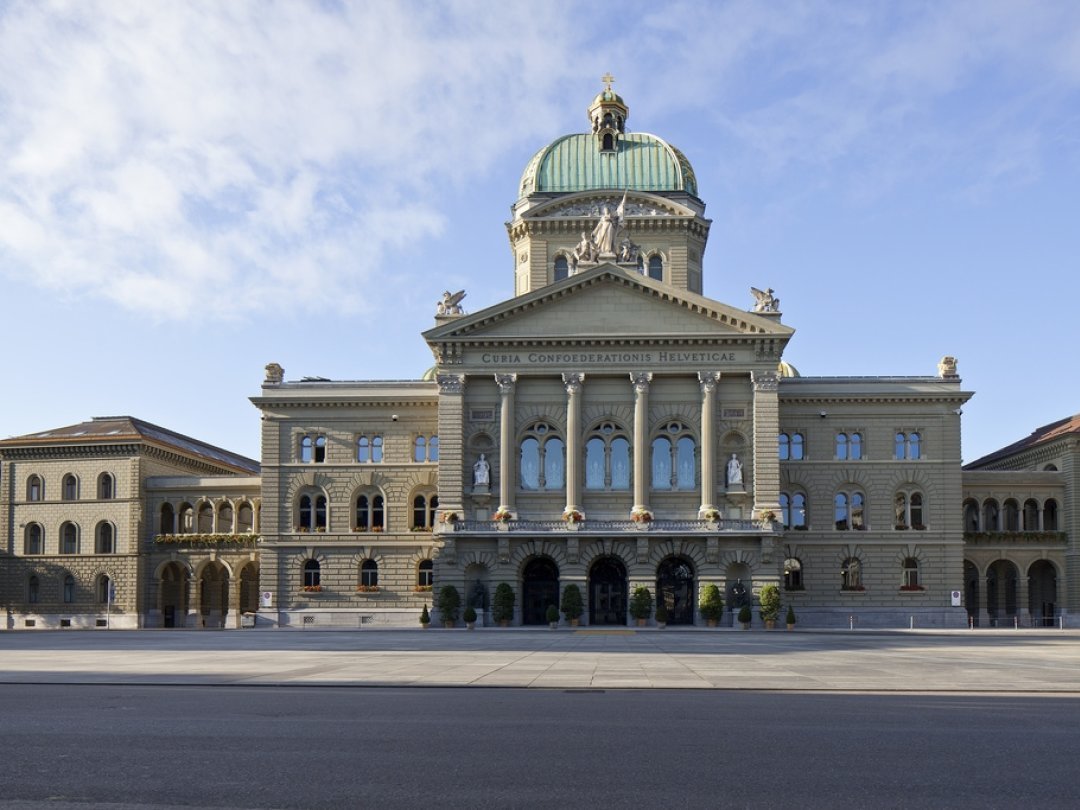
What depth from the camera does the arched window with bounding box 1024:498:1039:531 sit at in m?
80.3

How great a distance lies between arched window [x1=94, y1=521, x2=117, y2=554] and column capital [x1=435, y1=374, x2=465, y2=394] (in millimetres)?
26321

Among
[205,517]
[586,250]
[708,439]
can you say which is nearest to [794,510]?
[708,439]

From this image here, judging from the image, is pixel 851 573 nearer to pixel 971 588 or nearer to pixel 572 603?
pixel 971 588

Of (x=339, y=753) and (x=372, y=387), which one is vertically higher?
(x=372, y=387)

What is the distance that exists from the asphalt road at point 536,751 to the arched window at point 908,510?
5259cm

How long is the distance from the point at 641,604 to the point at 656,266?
82.8ft

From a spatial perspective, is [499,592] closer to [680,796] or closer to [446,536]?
[446,536]

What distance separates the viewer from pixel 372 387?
254 ft

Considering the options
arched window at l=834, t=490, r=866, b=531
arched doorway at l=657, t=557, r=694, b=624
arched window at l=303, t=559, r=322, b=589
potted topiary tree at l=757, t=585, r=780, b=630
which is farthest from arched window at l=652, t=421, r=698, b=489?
arched window at l=303, t=559, r=322, b=589

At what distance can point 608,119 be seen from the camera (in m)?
88.4

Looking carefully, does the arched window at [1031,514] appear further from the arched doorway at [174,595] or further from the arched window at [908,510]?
the arched doorway at [174,595]

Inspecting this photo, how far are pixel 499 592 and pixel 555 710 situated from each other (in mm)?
47704

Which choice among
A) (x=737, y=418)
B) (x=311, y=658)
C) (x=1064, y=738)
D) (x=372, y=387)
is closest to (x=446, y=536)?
(x=372, y=387)

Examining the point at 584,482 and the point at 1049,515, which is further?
the point at 1049,515
